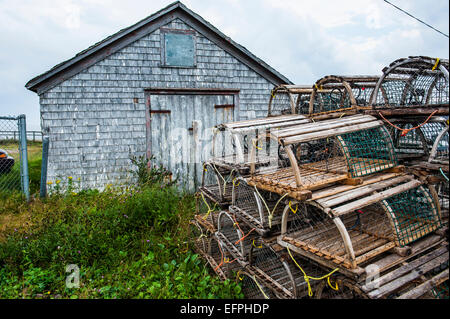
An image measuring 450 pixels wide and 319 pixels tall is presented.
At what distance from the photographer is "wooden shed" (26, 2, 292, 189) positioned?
281 inches

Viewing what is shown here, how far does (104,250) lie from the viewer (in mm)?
4770

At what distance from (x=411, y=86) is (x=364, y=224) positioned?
1989 mm

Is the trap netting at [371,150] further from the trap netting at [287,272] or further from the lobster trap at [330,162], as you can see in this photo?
the trap netting at [287,272]

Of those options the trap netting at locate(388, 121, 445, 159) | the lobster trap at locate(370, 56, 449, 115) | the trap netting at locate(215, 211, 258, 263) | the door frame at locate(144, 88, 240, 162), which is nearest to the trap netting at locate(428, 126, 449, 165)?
the trap netting at locate(388, 121, 445, 159)

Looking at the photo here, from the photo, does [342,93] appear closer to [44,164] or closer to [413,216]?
[413,216]

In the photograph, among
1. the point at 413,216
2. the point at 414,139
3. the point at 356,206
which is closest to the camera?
the point at 356,206

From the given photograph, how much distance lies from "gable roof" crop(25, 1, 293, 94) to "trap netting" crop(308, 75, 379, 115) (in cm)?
304

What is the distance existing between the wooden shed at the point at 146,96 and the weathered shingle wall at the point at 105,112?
2 cm

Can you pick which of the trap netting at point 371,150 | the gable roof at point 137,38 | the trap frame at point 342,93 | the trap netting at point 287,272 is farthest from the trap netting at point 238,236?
the gable roof at point 137,38

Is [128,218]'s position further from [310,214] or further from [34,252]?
[310,214]

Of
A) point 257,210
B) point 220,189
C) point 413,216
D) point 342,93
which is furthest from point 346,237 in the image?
point 342,93

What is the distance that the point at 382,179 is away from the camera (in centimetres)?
325

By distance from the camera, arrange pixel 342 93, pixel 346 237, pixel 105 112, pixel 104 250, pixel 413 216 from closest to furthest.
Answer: pixel 346 237
pixel 413 216
pixel 104 250
pixel 342 93
pixel 105 112

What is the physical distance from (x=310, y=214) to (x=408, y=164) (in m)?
1.36
